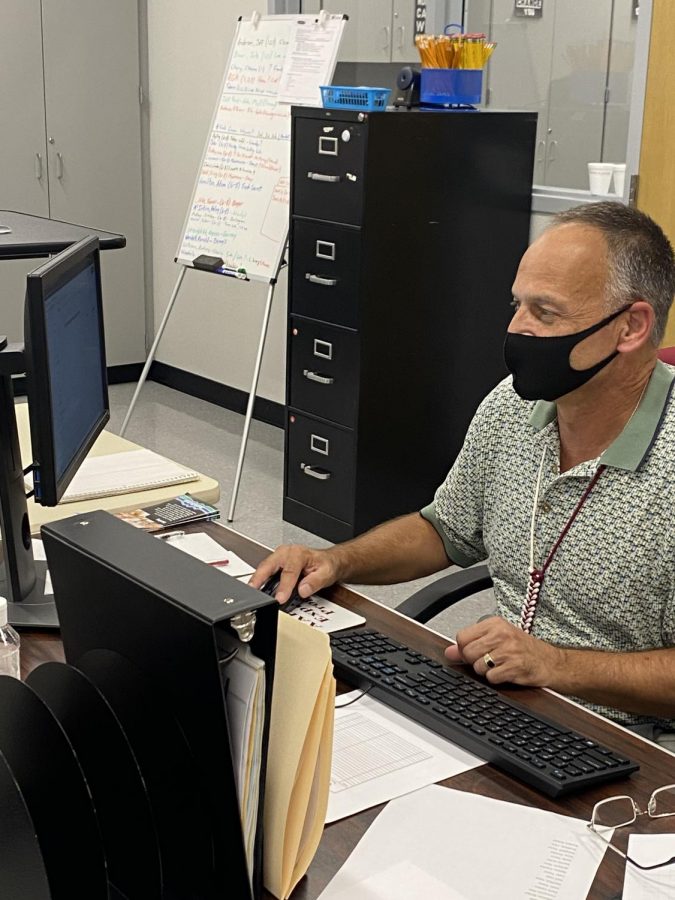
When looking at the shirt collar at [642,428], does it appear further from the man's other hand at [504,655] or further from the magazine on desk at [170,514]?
the magazine on desk at [170,514]

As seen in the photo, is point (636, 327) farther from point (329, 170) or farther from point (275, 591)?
point (329, 170)

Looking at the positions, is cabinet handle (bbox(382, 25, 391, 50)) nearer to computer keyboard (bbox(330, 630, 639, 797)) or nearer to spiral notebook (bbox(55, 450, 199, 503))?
spiral notebook (bbox(55, 450, 199, 503))

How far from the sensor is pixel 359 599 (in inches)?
67.5

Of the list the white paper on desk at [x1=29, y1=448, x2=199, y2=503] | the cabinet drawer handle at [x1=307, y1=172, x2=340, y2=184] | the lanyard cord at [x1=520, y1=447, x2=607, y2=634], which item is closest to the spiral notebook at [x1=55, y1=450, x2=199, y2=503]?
the white paper on desk at [x1=29, y1=448, x2=199, y2=503]

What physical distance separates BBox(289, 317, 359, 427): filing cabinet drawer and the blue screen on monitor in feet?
6.27

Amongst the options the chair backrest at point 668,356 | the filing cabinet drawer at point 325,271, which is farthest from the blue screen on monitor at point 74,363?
the filing cabinet drawer at point 325,271

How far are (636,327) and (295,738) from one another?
0.97 m

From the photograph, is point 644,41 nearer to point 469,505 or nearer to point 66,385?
point 469,505

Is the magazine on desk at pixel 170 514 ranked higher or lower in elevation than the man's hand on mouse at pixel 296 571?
lower

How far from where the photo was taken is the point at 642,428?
1676 mm

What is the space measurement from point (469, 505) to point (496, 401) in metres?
0.18

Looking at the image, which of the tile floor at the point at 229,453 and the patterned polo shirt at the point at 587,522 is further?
the tile floor at the point at 229,453

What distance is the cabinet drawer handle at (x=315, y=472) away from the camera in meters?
3.89

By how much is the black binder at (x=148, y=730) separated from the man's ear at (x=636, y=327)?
936mm
